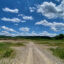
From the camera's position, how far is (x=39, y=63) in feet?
45.3

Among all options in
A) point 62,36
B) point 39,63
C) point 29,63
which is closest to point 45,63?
point 39,63

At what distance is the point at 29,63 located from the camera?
44.8 feet

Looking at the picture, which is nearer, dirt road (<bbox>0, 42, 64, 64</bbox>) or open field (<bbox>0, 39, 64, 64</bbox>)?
dirt road (<bbox>0, 42, 64, 64</bbox>)

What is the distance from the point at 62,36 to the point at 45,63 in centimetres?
16514

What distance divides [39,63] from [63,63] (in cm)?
257

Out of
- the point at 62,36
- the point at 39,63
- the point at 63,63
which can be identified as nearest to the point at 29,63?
the point at 39,63

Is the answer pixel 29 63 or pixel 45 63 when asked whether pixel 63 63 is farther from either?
pixel 29 63

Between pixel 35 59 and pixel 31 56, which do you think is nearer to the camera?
pixel 35 59

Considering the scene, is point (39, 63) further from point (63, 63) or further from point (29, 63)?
point (63, 63)

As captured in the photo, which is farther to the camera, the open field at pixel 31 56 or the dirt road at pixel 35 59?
the open field at pixel 31 56

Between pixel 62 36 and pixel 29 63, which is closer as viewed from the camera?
pixel 29 63

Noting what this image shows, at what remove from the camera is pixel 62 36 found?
174625 mm

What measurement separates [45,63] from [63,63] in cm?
203

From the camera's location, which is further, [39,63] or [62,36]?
[62,36]
